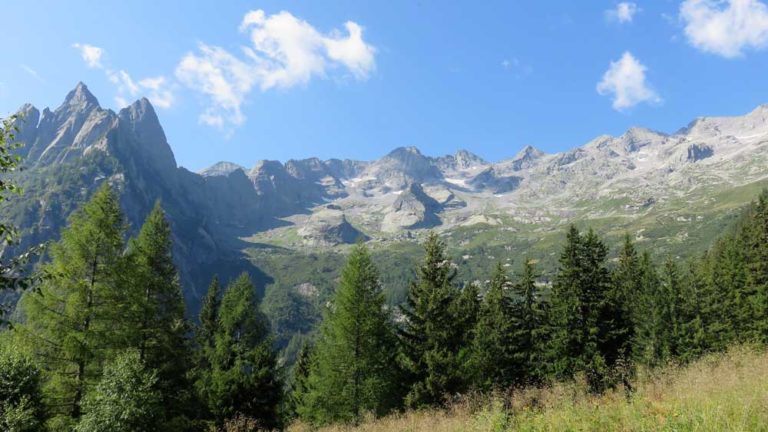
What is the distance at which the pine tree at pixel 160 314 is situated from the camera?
2412 centimetres

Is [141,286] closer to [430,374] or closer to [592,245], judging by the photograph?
[430,374]

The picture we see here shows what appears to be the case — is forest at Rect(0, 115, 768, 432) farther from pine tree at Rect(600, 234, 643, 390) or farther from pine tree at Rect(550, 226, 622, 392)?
pine tree at Rect(600, 234, 643, 390)

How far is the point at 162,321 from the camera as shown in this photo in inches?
1030

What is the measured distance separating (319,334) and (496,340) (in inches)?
652

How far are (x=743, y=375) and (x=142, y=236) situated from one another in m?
29.4

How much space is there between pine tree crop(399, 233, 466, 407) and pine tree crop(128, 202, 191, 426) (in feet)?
48.6

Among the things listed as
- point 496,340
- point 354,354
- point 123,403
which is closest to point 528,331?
point 496,340

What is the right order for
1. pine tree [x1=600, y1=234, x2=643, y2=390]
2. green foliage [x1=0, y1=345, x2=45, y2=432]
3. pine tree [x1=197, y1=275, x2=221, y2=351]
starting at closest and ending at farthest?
green foliage [x1=0, y1=345, x2=45, y2=432] < pine tree [x1=600, y1=234, x2=643, y2=390] < pine tree [x1=197, y1=275, x2=221, y2=351]

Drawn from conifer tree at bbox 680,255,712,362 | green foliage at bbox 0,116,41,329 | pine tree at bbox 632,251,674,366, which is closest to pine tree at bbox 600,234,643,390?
pine tree at bbox 632,251,674,366

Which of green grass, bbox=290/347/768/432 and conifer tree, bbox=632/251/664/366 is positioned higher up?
green grass, bbox=290/347/768/432

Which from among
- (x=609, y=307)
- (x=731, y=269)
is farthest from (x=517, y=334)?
(x=731, y=269)

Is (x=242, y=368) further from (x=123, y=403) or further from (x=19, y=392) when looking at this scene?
(x=123, y=403)

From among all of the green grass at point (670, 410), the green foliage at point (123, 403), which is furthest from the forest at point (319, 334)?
the green grass at point (670, 410)

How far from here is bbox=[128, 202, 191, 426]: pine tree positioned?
2412 centimetres
